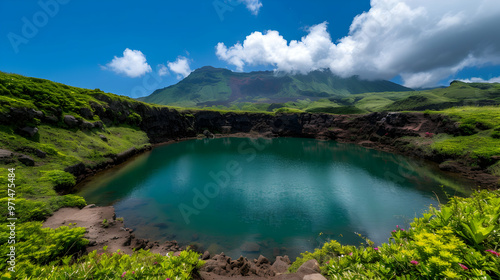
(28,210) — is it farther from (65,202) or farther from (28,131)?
(28,131)

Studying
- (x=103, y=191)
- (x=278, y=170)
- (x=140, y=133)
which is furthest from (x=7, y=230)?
(x=140, y=133)

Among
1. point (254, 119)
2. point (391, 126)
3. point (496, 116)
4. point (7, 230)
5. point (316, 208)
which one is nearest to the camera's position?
point (7, 230)

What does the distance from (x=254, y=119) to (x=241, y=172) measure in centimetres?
6549

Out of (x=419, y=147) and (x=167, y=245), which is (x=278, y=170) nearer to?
(x=167, y=245)

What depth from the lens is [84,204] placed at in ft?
59.4

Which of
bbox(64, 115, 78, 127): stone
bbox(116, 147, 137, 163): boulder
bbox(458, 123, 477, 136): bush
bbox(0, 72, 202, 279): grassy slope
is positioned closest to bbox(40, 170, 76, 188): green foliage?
bbox(0, 72, 202, 279): grassy slope

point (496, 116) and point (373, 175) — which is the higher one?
point (496, 116)

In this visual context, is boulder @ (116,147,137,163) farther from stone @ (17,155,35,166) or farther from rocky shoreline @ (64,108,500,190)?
stone @ (17,155,35,166)

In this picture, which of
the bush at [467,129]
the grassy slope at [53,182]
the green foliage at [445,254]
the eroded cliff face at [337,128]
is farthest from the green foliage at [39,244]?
the bush at [467,129]

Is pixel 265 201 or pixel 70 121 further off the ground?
pixel 70 121

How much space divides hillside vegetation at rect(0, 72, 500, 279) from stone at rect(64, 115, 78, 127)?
16 centimetres

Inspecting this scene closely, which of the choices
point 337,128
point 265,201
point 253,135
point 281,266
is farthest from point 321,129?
point 281,266

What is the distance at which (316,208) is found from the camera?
2048 cm

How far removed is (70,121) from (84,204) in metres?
24.9
